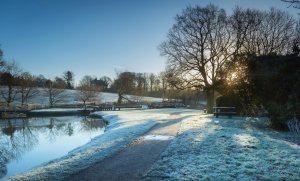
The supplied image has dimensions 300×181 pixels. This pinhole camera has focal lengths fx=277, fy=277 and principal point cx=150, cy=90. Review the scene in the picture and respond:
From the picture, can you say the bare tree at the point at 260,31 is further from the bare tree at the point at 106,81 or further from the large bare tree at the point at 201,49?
the bare tree at the point at 106,81

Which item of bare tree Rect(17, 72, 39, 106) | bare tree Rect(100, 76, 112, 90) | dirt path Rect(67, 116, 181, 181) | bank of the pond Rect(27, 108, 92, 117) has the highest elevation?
bare tree Rect(100, 76, 112, 90)

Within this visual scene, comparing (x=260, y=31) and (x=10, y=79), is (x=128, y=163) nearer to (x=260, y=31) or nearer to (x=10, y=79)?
(x=260, y=31)

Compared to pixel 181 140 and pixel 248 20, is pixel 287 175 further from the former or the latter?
pixel 248 20

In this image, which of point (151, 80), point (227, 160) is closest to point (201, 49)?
point (227, 160)

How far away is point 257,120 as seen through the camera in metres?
21.0

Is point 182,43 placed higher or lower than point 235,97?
higher

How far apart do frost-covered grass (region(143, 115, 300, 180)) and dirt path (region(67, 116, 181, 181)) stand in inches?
15.6

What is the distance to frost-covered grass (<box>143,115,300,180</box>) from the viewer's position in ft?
25.7

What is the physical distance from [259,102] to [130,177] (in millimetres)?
17734

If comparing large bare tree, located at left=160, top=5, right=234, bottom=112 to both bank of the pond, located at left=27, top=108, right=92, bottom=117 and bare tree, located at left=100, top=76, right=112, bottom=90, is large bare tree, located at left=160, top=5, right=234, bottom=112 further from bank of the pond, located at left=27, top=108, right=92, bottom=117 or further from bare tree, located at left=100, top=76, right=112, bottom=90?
bare tree, located at left=100, top=76, right=112, bottom=90

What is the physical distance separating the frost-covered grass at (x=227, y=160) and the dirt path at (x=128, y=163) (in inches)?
15.6

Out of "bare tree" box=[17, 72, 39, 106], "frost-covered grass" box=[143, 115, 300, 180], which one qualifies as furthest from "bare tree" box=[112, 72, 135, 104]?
"frost-covered grass" box=[143, 115, 300, 180]

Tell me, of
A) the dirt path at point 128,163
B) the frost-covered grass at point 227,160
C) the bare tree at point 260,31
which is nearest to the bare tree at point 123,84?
the bare tree at point 260,31

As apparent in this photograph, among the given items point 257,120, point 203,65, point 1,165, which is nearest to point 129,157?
point 1,165
